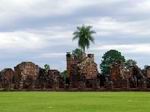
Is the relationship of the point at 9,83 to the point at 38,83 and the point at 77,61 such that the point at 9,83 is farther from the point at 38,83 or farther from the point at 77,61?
the point at 77,61

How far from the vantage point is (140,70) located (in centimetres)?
6550

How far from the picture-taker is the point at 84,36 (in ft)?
294

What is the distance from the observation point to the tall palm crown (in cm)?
8943

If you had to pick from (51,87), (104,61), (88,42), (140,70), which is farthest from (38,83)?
(104,61)

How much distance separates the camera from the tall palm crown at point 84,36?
89425 mm

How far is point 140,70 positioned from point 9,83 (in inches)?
716
